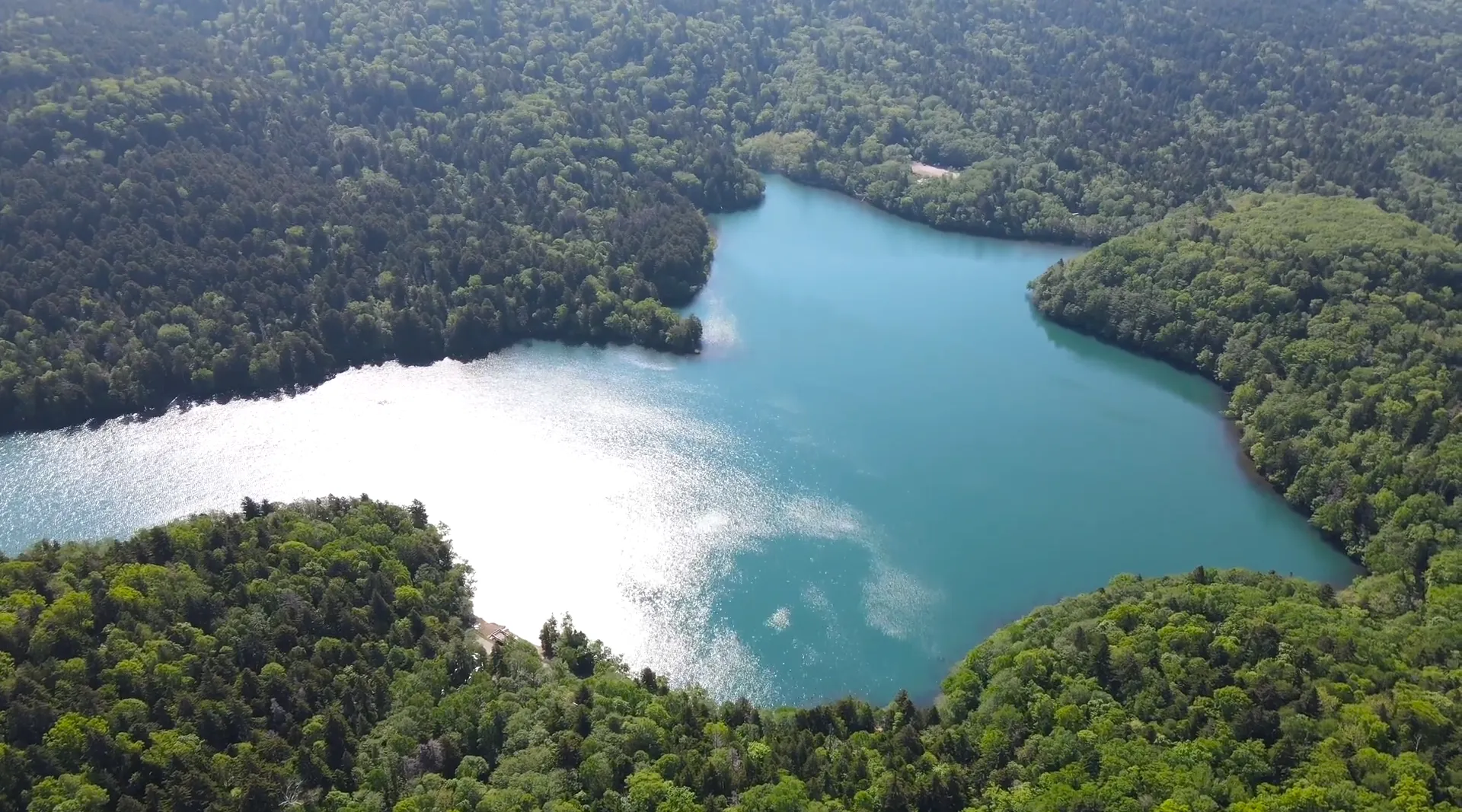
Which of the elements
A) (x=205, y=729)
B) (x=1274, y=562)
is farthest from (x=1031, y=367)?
(x=205, y=729)

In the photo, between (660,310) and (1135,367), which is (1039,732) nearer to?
(1135,367)

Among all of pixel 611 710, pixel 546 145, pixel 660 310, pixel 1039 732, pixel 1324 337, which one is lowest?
pixel 611 710

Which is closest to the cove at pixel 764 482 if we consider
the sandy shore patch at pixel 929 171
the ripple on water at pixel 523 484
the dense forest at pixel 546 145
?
the ripple on water at pixel 523 484

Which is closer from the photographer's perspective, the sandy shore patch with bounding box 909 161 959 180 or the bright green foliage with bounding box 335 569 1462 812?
the bright green foliage with bounding box 335 569 1462 812

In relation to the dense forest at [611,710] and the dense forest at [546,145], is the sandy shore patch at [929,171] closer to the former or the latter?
the dense forest at [546,145]

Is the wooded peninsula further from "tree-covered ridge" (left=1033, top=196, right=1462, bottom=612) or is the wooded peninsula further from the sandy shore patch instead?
the sandy shore patch

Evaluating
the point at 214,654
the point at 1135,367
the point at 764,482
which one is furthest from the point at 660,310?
the point at 214,654

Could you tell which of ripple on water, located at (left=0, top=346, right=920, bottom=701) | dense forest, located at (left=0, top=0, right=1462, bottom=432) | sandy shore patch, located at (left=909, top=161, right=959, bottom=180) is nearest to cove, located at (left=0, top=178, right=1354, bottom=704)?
ripple on water, located at (left=0, top=346, right=920, bottom=701)
